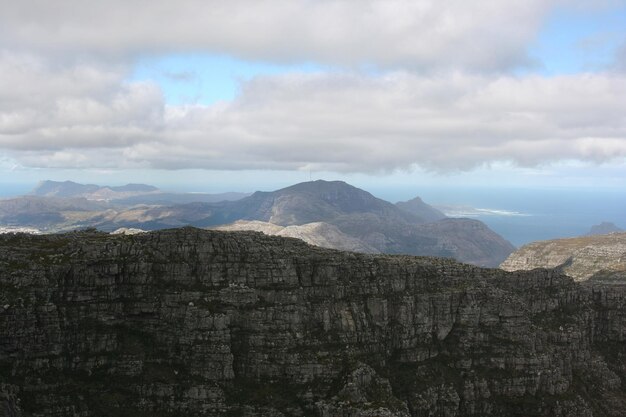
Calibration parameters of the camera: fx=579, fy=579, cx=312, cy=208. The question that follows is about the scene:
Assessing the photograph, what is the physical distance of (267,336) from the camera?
288 ft

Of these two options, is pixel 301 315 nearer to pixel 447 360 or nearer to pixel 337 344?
pixel 337 344

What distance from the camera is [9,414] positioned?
70.2 metres

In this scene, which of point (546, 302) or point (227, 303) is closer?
point (227, 303)

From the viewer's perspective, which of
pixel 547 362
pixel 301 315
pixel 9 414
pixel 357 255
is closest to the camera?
pixel 9 414

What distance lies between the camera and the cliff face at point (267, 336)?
80.0 m

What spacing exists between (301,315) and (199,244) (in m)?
19.7

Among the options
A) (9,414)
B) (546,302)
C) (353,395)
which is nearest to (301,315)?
(353,395)

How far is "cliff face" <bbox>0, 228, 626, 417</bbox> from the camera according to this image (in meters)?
80.0

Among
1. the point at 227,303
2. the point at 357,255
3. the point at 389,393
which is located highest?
the point at 357,255

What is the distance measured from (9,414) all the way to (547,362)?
81347 millimetres

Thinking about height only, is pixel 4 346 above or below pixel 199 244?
below

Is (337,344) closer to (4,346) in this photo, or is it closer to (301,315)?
(301,315)

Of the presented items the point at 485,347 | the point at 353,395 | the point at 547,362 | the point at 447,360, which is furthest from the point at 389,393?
the point at 547,362

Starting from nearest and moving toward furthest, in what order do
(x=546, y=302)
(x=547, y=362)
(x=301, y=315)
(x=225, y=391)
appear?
(x=225, y=391)
(x=301, y=315)
(x=547, y=362)
(x=546, y=302)
